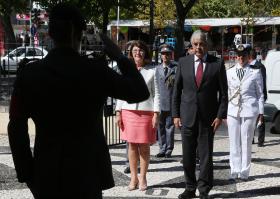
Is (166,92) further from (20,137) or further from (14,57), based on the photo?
(20,137)

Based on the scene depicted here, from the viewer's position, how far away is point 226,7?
67.5 metres

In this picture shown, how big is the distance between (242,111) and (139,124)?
1407 millimetres

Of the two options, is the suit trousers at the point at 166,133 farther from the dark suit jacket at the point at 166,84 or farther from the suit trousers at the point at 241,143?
the suit trousers at the point at 241,143

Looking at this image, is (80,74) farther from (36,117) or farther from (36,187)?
(36,187)

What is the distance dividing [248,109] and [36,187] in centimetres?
522

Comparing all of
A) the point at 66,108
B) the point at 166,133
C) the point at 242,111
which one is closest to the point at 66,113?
the point at 66,108

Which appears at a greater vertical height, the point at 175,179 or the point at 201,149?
the point at 201,149

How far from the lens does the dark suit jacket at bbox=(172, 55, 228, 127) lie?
24.0 ft

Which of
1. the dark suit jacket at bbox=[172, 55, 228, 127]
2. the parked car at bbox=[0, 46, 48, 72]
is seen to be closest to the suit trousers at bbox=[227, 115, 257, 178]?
the dark suit jacket at bbox=[172, 55, 228, 127]

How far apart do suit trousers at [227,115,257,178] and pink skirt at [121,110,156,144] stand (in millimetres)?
1172

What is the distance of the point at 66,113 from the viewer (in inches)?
136

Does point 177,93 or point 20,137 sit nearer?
point 20,137

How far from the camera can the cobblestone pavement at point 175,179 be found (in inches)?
303

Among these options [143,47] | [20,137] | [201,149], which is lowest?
[201,149]
